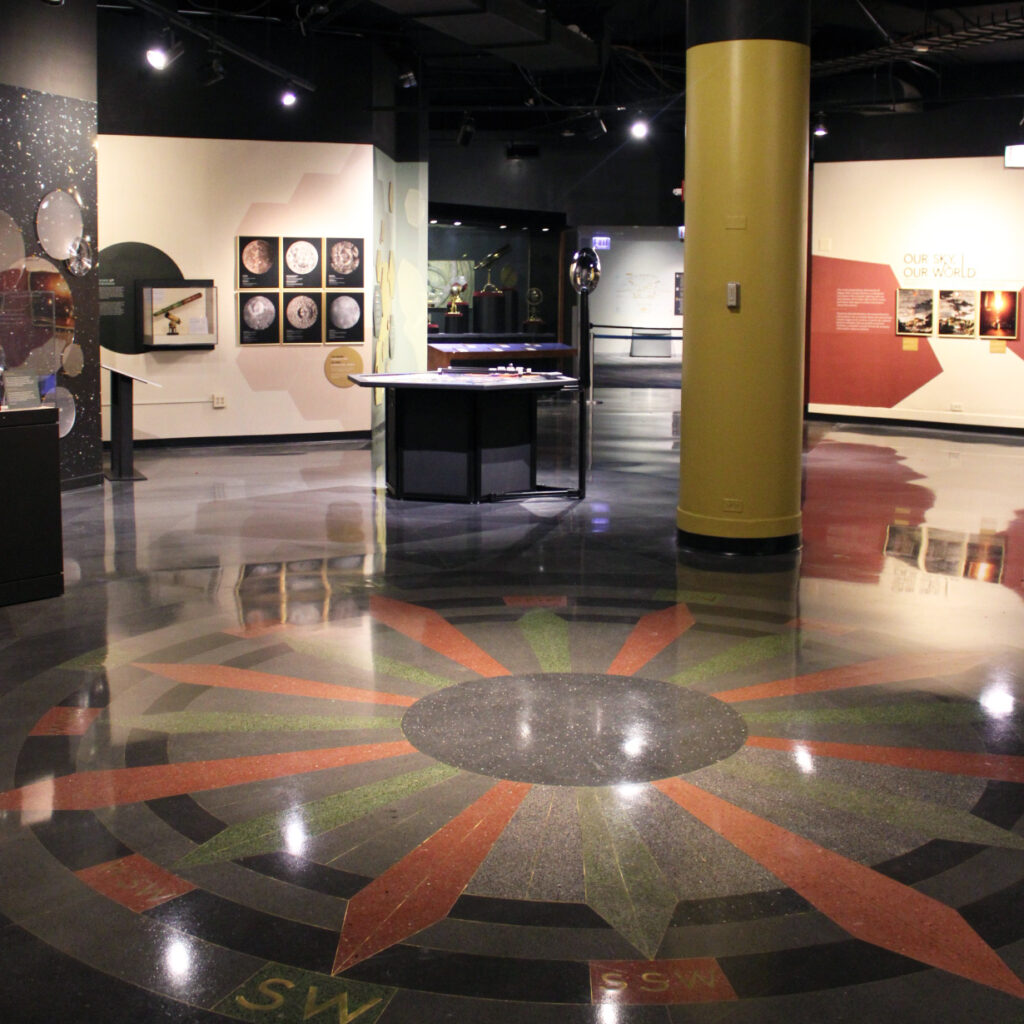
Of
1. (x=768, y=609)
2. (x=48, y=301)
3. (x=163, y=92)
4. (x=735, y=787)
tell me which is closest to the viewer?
(x=735, y=787)

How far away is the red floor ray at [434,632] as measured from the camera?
5.46 meters

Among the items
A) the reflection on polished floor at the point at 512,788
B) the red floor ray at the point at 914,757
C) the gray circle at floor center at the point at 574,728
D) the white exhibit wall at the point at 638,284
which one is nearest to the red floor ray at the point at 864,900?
→ the reflection on polished floor at the point at 512,788

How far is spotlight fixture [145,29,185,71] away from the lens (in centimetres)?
1095

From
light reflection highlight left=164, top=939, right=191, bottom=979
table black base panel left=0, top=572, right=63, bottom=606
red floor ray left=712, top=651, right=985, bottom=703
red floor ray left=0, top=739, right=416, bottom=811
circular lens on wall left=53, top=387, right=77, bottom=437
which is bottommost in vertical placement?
light reflection highlight left=164, top=939, right=191, bottom=979

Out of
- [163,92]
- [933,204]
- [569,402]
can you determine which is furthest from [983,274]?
[163,92]

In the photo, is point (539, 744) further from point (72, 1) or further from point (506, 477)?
point (72, 1)

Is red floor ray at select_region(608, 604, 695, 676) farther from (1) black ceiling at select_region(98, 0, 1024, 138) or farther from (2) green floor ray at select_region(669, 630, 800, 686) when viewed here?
(1) black ceiling at select_region(98, 0, 1024, 138)

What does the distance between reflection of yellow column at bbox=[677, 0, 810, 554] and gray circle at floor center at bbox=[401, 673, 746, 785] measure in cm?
Answer: 292

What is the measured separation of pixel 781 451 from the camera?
7816mm

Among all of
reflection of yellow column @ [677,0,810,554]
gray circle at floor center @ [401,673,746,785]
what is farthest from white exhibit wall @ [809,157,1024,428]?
gray circle at floor center @ [401,673,746,785]

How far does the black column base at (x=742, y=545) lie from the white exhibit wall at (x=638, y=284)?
71.2ft

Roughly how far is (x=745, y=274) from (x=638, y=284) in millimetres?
22819

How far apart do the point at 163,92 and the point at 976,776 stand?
1135cm

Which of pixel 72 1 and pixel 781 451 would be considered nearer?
pixel 781 451
